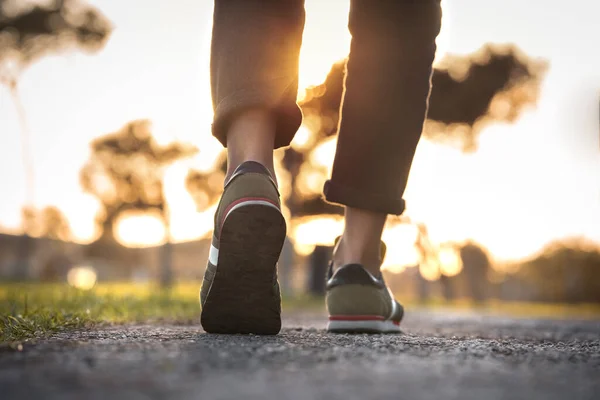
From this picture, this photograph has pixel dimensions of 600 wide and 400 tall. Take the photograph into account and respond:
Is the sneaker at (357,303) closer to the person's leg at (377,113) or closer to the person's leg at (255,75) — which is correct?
the person's leg at (377,113)

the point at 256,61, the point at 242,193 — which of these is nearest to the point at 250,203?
the point at 242,193

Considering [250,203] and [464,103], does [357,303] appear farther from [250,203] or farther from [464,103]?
[464,103]

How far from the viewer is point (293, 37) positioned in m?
1.53

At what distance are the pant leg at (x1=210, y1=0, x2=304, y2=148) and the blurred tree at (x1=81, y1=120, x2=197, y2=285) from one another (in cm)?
2763

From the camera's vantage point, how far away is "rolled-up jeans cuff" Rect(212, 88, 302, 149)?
1.41 m

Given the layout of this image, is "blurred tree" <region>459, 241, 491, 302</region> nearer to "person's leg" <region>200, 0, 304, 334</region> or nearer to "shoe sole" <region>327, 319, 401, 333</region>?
"shoe sole" <region>327, 319, 401, 333</region>

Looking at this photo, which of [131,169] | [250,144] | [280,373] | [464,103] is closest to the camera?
[280,373]

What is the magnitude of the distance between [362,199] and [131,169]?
107 feet

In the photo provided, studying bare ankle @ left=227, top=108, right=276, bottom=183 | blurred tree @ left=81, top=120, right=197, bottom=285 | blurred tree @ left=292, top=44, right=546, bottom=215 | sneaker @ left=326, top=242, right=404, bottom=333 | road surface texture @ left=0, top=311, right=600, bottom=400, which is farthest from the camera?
blurred tree @ left=81, top=120, right=197, bottom=285

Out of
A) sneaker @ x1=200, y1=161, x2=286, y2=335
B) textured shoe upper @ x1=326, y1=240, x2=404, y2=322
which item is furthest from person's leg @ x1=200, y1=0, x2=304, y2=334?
textured shoe upper @ x1=326, y1=240, x2=404, y2=322

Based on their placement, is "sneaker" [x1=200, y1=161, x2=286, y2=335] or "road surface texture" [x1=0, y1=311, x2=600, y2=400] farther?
"sneaker" [x1=200, y1=161, x2=286, y2=335]

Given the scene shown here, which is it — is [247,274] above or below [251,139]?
below

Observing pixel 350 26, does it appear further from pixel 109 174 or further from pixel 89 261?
pixel 89 261

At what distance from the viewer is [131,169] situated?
3288 cm
